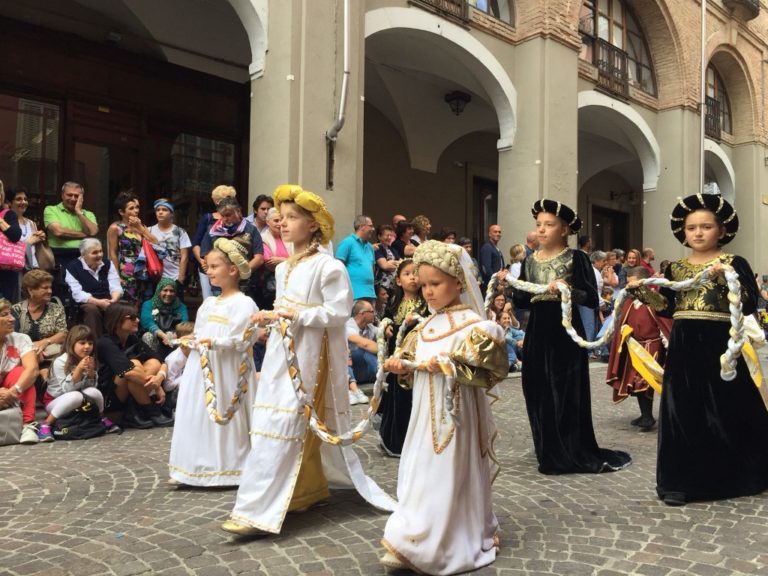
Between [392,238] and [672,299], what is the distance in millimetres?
5325

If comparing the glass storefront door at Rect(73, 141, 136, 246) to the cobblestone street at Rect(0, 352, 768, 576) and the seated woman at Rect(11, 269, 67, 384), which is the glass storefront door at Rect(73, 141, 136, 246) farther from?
the cobblestone street at Rect(0, 352, 768, 576)

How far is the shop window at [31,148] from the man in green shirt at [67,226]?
8.29ft

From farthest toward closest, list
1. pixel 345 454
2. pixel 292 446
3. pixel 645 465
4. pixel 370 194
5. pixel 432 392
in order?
pixel 370 194
pixel 645 465
pixel 345 454
pixel 292 446
pixel 432 392

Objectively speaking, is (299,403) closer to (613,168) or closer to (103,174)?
(103,174)

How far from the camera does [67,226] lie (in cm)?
732

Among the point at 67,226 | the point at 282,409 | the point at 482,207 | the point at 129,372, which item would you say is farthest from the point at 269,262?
the point at 482,207

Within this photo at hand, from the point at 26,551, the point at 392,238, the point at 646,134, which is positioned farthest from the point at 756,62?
the point at 26,551

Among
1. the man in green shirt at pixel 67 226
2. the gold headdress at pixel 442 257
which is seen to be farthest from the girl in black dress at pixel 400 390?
the man in green shirt at pixel 67 226

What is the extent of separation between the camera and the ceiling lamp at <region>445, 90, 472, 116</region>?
14430 mm

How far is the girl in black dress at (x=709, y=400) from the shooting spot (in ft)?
13.4

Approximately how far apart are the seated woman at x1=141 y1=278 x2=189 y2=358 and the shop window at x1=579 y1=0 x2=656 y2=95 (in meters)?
11.4

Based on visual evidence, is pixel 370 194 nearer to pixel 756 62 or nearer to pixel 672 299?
pixel 672 299

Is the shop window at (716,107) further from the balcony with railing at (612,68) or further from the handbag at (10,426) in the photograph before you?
the handbag at (10,426)

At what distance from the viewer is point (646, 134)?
1655 centimetres
